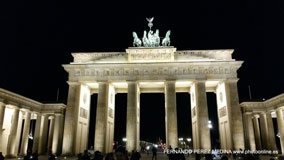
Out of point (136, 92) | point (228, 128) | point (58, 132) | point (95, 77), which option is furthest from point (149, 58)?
point (58, 132)

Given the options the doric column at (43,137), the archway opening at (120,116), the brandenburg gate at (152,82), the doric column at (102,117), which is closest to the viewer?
the brandenburg gate at (152,82)

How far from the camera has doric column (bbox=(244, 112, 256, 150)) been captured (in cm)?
3543

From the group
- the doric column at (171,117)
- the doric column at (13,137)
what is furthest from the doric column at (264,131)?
the doric column at (13,137)

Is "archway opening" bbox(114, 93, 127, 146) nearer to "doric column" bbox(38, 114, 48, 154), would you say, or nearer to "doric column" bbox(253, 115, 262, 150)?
"doric column" bbox(38, 114, 48, 154)

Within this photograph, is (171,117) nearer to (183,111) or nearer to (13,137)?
(13,137)

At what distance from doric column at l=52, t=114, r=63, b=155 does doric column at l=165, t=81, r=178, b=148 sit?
17.5 meters

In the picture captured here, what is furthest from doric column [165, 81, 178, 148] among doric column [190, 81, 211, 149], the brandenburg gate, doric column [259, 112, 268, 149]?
doric column [259, 112, 268, 149]

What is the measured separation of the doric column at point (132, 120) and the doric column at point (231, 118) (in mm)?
13311

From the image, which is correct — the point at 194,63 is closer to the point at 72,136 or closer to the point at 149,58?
the point at 149,58

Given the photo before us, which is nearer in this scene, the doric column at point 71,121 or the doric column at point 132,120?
the doric column at point 132,120

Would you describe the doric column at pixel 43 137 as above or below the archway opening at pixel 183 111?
below

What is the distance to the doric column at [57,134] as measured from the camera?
38719 mm

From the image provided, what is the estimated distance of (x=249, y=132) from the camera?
3731 cm

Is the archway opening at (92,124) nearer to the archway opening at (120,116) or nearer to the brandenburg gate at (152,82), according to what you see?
the archway opening at (120,116)
